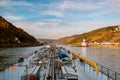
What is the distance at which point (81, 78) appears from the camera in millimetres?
45688

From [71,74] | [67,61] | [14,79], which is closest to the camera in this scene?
[71,74]

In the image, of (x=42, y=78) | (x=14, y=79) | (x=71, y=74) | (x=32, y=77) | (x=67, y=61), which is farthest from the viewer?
(x=67, y=61)

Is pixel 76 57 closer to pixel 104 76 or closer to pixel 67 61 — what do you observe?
pixel 67 61

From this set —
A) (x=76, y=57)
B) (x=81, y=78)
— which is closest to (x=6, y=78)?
(x=81, y=78)

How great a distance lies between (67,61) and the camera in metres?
63.1

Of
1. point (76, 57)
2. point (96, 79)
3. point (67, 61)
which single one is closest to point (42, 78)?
point (96, 79)

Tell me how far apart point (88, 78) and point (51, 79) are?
13926mm

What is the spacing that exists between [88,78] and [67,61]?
16281 millimetres

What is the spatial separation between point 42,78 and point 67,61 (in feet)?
82.7

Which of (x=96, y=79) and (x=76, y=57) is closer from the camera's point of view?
(x=96, y=79)

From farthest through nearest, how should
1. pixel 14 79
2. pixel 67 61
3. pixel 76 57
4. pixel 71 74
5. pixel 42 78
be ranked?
1. pixel 76 57
2. pixel 67 61
3. pixel 14 79
4. pixel 42 78
5. pixel 71 74

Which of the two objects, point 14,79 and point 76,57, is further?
point 76,57

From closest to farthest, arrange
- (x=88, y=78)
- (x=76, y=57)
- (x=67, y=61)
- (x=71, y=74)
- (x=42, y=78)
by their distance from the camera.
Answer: (x=71, y=74) < (x=42, y=78) < (x=88, y=78) < (x=67, y=61) < (x=76, y=57)

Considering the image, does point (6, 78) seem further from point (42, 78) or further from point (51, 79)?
point (51, 79)
